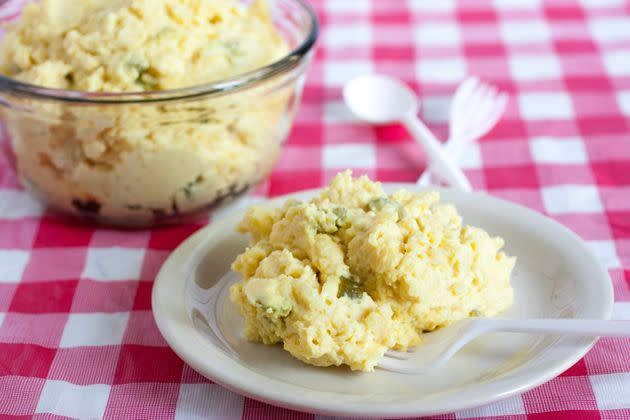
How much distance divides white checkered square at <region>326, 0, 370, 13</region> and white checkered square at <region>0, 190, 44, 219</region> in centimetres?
140

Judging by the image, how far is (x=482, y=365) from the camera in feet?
4.49

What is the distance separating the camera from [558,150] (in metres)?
2.20

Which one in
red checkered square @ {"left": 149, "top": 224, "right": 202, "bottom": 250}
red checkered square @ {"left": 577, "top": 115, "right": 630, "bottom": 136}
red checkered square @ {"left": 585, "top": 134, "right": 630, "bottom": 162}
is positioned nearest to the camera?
red checkered square @ {"left": 149, "top": 224, "right": 202, "bottom": 250}

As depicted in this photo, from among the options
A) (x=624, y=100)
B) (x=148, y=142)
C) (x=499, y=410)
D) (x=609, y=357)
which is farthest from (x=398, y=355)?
(x=624, y=100)

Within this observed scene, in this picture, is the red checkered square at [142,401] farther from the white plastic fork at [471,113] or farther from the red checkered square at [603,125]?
the red checkered square at [603,125]

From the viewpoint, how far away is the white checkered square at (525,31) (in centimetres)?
275

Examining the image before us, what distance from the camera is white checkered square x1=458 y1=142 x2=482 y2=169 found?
2176mm

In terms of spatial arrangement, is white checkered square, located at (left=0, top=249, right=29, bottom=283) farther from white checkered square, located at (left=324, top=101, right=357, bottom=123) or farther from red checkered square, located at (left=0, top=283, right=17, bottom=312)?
white checkered square, located at (left=324, top=101, right=357, bottom=123)

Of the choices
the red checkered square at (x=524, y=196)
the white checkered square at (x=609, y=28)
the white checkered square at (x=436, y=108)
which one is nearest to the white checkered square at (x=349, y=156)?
the white checkered square at (x=436, y=108)

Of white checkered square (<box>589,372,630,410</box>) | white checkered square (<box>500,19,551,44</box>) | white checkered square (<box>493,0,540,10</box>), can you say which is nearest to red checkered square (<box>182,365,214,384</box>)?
white checkered square (<box>589,372,630,410</box>)

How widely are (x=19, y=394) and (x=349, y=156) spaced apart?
1109 millimetres

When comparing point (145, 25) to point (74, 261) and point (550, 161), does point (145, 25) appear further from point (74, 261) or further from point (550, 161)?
point (550, 161)

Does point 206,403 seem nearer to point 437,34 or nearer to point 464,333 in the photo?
point 464,333

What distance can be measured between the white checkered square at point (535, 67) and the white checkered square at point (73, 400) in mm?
1676
